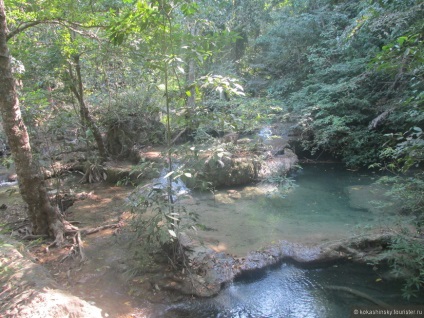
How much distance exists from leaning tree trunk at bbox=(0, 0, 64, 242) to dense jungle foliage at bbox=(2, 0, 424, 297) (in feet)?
3.30

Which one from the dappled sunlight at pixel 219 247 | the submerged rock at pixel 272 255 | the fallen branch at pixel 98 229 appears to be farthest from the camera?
the fallen branch at pixel 98 229

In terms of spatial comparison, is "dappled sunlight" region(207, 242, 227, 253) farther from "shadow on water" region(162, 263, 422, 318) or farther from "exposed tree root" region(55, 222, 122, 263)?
"exposed tree root" region(55, 222, 122, 263)

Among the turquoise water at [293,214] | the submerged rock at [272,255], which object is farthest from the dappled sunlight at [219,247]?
the submerged rock at [272,255]

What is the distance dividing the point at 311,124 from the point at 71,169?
317 inches

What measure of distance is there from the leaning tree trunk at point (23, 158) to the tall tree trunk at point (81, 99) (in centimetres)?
349

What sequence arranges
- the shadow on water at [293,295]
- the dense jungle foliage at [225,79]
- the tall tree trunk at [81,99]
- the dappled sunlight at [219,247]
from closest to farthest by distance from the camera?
the dense jungle foliage at [225,79]
the shadow on water at [293,295]
the dappled sunlight at [219,247]
the tall tree trunk at [81,99]

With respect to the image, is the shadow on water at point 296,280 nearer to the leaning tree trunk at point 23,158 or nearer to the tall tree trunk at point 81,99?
the leaning tree trunk at point 23,158

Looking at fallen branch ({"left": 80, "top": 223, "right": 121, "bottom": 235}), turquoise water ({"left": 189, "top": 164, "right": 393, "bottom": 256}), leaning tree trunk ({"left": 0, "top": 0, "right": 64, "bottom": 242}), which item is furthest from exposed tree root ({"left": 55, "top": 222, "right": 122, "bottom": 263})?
turquoise water ({"left": 189, "top": 164, "right": 393, "bottom": 256})

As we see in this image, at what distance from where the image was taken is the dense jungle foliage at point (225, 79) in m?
3.62

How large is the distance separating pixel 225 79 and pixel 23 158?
3.17 metres

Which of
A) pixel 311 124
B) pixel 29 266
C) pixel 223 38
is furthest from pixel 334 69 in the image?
pixel 29 266

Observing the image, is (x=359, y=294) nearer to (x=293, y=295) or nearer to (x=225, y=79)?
(x=293, y=295)

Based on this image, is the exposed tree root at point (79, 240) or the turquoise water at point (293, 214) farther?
the turquoise water at point (293, 214)

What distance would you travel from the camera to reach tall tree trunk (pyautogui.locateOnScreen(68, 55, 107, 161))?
761cm
